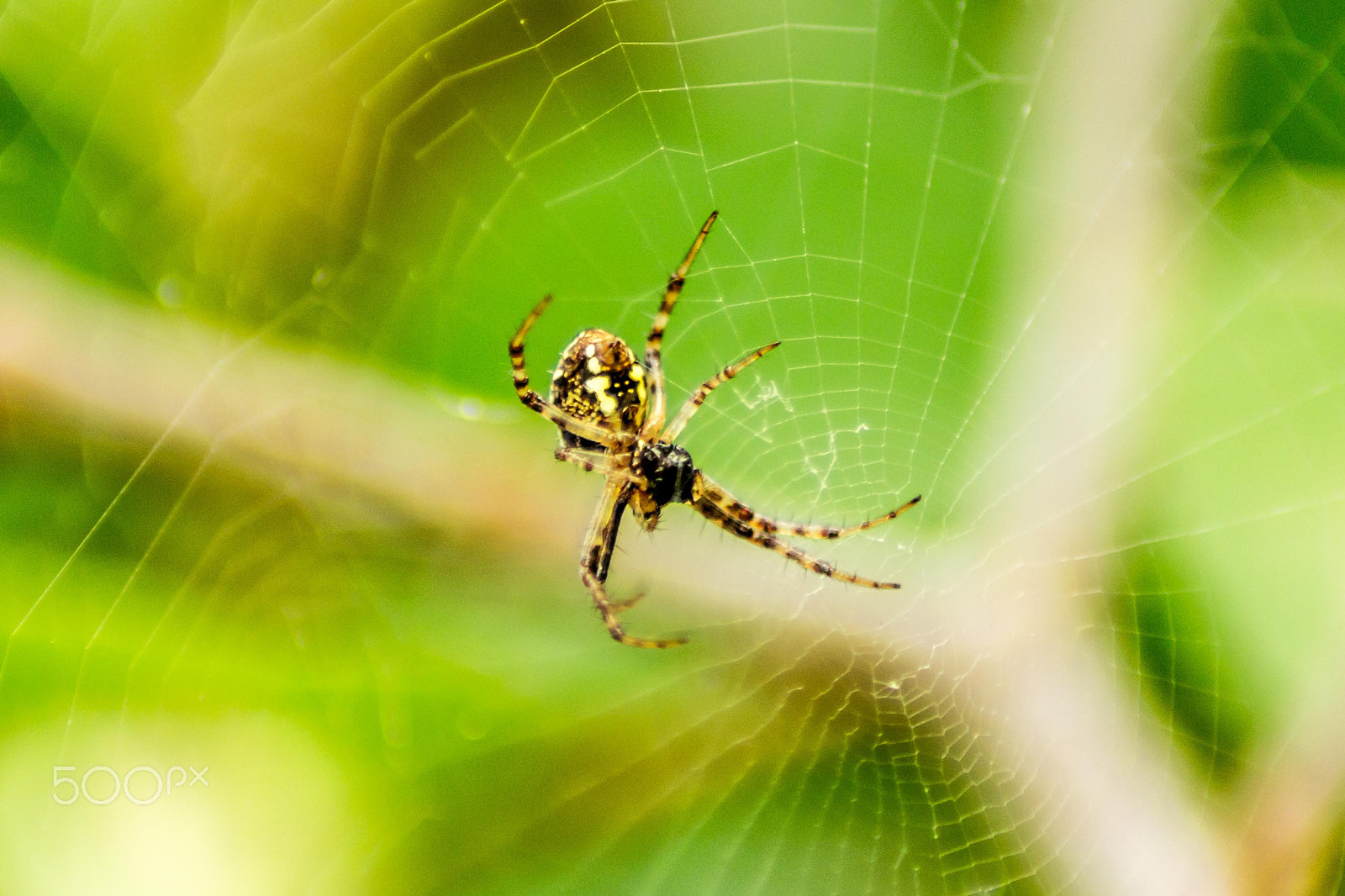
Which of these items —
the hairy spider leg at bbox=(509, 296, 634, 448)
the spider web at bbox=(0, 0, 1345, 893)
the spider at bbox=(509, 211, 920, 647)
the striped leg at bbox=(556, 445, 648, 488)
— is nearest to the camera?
the spider web at bbox=(0, 0, 1345, 893)

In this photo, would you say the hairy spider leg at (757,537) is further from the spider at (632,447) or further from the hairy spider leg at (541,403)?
the hairy spider leg at (541,403)

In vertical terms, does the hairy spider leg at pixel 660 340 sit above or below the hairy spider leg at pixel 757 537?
above

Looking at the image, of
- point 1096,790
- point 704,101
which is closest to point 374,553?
point 704,101

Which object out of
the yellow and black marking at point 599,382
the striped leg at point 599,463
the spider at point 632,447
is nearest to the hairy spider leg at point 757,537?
the spider at point 632,447

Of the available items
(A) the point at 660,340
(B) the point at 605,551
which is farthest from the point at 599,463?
(A) the point at 660,340

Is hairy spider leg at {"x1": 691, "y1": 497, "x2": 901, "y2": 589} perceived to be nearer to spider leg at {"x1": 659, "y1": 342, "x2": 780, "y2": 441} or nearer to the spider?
the spider

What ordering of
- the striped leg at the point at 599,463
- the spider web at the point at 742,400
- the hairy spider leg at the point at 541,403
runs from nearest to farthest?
the spider web at the point at 742,400, the hairy spider leg at the point at 541,403, the striped leg at the point at 599,463

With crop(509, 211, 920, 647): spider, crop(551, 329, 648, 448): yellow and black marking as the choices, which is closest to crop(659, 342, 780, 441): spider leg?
crop(509, 211, 920, 647): spider
